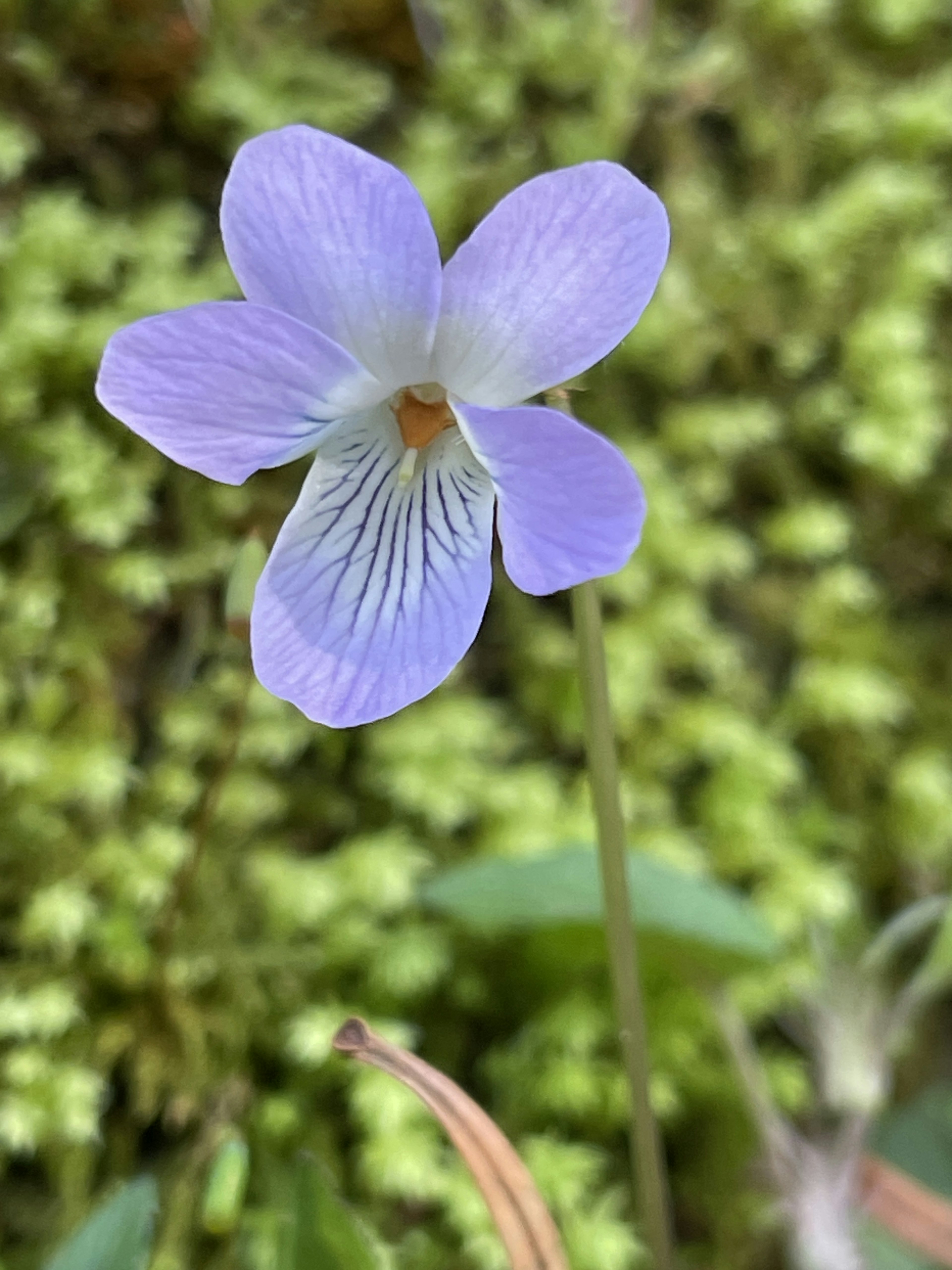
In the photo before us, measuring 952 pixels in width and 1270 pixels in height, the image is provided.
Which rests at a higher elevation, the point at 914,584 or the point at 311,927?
the point at 914,584

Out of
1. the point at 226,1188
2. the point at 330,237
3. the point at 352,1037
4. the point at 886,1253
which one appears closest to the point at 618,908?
the point at 352,1037

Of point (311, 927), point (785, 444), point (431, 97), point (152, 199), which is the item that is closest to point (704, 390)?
point (785, 444)

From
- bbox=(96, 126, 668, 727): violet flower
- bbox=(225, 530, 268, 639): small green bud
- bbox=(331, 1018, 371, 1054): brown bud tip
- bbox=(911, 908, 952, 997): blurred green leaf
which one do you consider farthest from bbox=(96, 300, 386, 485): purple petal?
bbox=(911, 908, 952, 997): blurred green leaf

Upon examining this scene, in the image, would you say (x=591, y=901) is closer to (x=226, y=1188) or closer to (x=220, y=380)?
(x=226, y=1188)

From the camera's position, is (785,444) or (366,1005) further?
(785,444)

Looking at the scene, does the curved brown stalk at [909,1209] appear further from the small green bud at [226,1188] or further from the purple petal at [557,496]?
the purple petal at [557,496]

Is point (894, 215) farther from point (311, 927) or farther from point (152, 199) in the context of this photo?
point (311, 927)

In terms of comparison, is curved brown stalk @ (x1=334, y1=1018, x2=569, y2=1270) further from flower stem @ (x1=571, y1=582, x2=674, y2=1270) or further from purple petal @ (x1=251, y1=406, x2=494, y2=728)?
purple petal @ (x1=251, y1=406, x2=494, y2=728)
